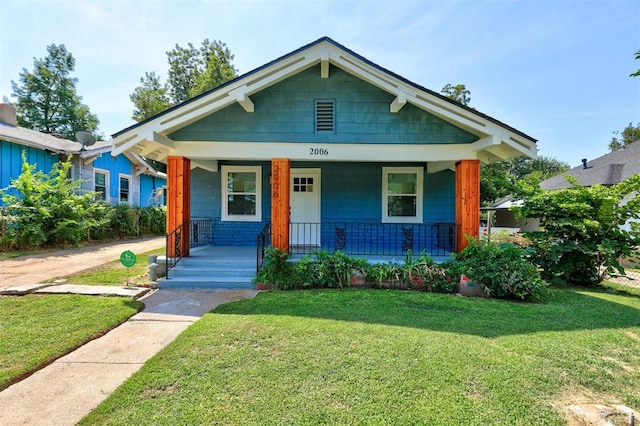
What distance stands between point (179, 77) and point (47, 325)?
3005cm

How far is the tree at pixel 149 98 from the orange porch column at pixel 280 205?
946 inches

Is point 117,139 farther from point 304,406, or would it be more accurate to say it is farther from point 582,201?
point 582,201

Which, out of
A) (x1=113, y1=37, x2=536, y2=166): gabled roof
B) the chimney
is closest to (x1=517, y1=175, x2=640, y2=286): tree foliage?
(x1=113, y1=37, x2=536, y2=166): gabled roof

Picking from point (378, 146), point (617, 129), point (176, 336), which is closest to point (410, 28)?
point (378, 146)

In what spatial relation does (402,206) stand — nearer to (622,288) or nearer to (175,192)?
(622,288)

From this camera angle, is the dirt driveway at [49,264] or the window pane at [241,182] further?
the window pane at [241,182]

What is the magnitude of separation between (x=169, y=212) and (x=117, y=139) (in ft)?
6.46

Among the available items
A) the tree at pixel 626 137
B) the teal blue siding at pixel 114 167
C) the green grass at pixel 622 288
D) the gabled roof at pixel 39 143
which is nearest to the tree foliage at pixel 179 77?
the teal blue siding at pixel 114 167

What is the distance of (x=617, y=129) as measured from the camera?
35.0 metres

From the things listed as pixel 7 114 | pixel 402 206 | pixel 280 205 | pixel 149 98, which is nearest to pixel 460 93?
pixel 402 206

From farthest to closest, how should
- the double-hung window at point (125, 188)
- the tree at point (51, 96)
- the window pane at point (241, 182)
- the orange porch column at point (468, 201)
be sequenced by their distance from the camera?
the tree at point (51, 96) < the double-hung window at point (125, 188) < the window pane at point (241, 182) < the orange porch column at point (468, 201)

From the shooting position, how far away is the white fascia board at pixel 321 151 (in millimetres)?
6754

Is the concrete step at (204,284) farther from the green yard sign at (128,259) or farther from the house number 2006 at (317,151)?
the house number 2006 at (317,151)

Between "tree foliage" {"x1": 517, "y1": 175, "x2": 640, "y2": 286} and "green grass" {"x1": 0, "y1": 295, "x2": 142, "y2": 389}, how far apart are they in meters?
8.50
